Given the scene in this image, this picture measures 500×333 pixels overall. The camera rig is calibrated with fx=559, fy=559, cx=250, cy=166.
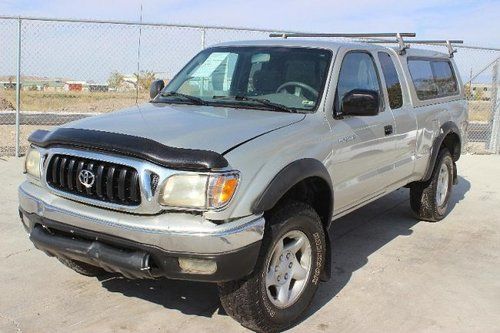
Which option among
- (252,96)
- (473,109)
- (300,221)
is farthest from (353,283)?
(473,109)

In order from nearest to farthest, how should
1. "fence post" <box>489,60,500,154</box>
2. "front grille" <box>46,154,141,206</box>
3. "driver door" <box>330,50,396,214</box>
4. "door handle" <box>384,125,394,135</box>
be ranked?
1. "front grille" <box>46,154,141,206</box>
2. "driver door" <box>330,50,396,214</box>
3. "door handle" <box>384,125,394,135</box>
4. "fence post" <box>489,60,500,154</box>

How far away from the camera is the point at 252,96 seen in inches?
173

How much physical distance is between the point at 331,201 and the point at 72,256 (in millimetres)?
1813

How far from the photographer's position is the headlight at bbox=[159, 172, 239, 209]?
9.97 feet

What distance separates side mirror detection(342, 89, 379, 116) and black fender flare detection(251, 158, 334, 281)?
1.85ft

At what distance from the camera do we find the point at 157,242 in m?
3.06

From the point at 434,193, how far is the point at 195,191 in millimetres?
4036

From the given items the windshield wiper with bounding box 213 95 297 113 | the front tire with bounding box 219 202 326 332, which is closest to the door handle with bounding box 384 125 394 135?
the windshield wiper with bounding box 213 95 297 113

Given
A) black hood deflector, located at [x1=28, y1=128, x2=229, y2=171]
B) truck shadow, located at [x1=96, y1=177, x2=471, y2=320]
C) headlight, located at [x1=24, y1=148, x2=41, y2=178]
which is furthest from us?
truck shadow, located at [x1=96, y1=177, x2=471, y2=320]

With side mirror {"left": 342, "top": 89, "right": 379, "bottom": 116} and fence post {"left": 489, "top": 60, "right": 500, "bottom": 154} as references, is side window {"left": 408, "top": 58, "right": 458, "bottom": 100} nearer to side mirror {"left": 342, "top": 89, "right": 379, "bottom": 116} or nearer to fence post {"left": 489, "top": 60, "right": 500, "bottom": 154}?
side mirror {"left": 342, "top": 89, "right": 379, "bottom": 116}

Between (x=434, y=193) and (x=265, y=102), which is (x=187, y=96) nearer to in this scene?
(x=265, y=102)

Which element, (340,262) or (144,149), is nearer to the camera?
(144,149)

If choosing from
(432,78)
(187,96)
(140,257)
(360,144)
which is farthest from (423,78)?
(140,257)

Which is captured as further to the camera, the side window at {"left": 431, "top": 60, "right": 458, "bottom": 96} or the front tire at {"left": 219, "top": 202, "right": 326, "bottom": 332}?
the side window at {"left": 431, "top": 60, "right": 458, "bottom": 96}
